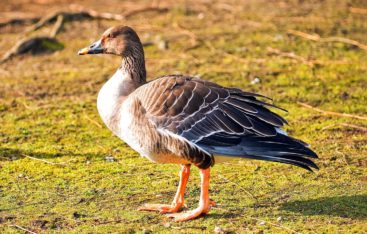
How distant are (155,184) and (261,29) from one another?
6451mm

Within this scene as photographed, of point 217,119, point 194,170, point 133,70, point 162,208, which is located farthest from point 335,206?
point 133,70

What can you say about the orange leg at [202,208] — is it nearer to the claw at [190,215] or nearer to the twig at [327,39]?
the claw at [190,215]

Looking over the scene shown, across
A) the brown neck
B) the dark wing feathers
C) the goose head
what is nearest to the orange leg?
the dark wing feathers

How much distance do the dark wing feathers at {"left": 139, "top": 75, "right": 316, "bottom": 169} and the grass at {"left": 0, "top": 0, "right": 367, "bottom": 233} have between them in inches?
23.6

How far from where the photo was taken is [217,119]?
584cm

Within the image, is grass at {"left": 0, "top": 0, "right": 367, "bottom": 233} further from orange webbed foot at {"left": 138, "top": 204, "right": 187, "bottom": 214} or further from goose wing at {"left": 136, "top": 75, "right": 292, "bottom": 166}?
goose wing at {"left": 136, "top": 75, "right": 292, "bottom": 166}

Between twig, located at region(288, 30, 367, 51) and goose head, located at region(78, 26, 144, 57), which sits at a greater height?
goose head, located at region(78, 26, 144, 57)

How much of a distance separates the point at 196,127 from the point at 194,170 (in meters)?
1.42

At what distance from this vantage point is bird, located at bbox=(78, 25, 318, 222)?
5684 mm

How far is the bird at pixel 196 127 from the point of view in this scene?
5684mm

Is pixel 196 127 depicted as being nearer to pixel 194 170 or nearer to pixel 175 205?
pixel 175 205

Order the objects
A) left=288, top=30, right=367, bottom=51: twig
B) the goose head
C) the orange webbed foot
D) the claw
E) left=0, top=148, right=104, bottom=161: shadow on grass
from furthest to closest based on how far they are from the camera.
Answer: left=288, top=30, right=367, bottom=51: twig
left=0, top=148, right=104, bottom=161: shadow on grass
the goose head
the orange webbed foot
the claw

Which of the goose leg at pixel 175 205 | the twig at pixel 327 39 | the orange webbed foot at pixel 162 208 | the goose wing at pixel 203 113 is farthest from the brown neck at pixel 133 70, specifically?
the twig at pixel 327 39

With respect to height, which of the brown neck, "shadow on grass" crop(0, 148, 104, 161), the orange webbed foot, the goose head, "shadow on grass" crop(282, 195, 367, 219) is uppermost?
the goose head
